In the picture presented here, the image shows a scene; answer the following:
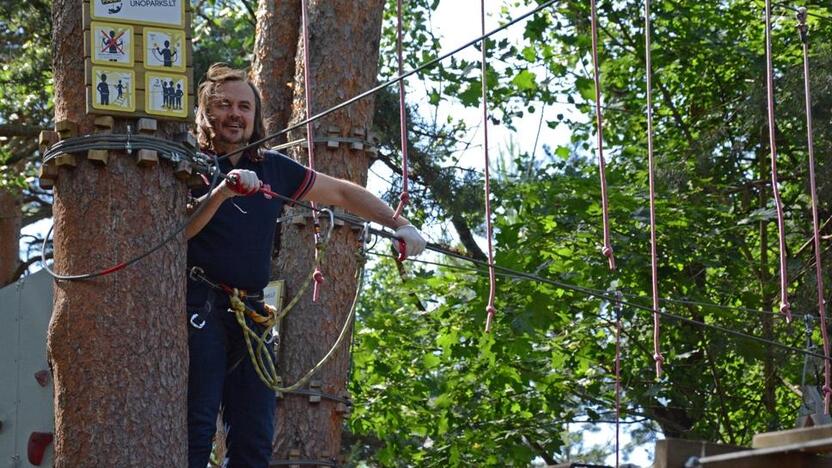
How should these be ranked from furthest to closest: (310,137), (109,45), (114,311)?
(310,137) < (109,45) < (114,311)

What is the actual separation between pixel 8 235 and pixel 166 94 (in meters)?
8.81

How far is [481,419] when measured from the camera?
1066cm

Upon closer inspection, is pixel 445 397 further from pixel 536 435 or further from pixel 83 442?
pixel 83 442

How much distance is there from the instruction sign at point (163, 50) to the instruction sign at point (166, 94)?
0.03m

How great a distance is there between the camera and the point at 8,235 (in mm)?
12219

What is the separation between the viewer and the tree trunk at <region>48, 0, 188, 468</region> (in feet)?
12.0

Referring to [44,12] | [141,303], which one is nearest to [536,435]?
[44,12]

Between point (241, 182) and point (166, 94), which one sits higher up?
point (166, 94)

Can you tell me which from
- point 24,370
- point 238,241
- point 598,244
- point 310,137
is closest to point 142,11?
point 238,241

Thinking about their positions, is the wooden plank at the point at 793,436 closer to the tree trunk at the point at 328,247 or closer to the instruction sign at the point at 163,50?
the instruction sign at the point at 163,50

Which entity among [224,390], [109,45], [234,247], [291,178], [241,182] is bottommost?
[224,390]

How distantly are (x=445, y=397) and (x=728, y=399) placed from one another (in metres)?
2.02

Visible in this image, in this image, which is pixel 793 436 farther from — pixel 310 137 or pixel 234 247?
pixel 310 137

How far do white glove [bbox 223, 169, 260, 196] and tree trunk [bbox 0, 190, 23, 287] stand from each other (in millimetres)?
8555
